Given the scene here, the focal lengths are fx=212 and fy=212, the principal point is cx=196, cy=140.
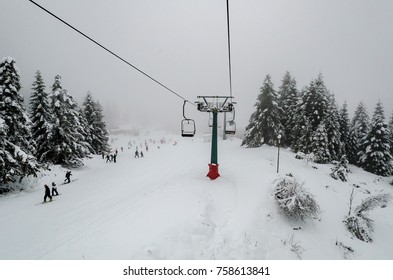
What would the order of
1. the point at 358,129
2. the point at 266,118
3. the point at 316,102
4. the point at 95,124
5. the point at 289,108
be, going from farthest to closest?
1. the point at 358,129
2. the point at 95,124
3. the point at 289,108
4. the point at 316,102
5. the point at 266,118

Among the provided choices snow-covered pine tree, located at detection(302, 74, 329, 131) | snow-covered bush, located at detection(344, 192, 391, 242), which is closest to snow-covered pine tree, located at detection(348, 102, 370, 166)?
snow-covered pine tree, located at detection(302, 74, 329, 131)

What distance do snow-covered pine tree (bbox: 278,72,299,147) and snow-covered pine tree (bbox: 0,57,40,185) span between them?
3413 centimetres

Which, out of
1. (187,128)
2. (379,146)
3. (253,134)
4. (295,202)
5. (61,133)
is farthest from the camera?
(379,146)

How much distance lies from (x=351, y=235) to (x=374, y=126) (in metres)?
33.9

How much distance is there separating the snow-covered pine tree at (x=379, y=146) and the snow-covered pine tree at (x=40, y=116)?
49.0m

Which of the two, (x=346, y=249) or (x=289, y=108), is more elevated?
(x=289, y=108)

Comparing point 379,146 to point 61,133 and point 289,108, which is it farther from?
point 61,133

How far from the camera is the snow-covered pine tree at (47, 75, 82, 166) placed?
2545 centimetres

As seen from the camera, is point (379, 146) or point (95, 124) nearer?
point (379, 146)

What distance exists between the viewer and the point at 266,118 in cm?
3178

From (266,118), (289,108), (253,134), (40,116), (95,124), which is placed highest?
(289,108)

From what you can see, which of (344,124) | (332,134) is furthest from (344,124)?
(332,134)

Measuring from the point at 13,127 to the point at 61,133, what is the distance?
785cm
